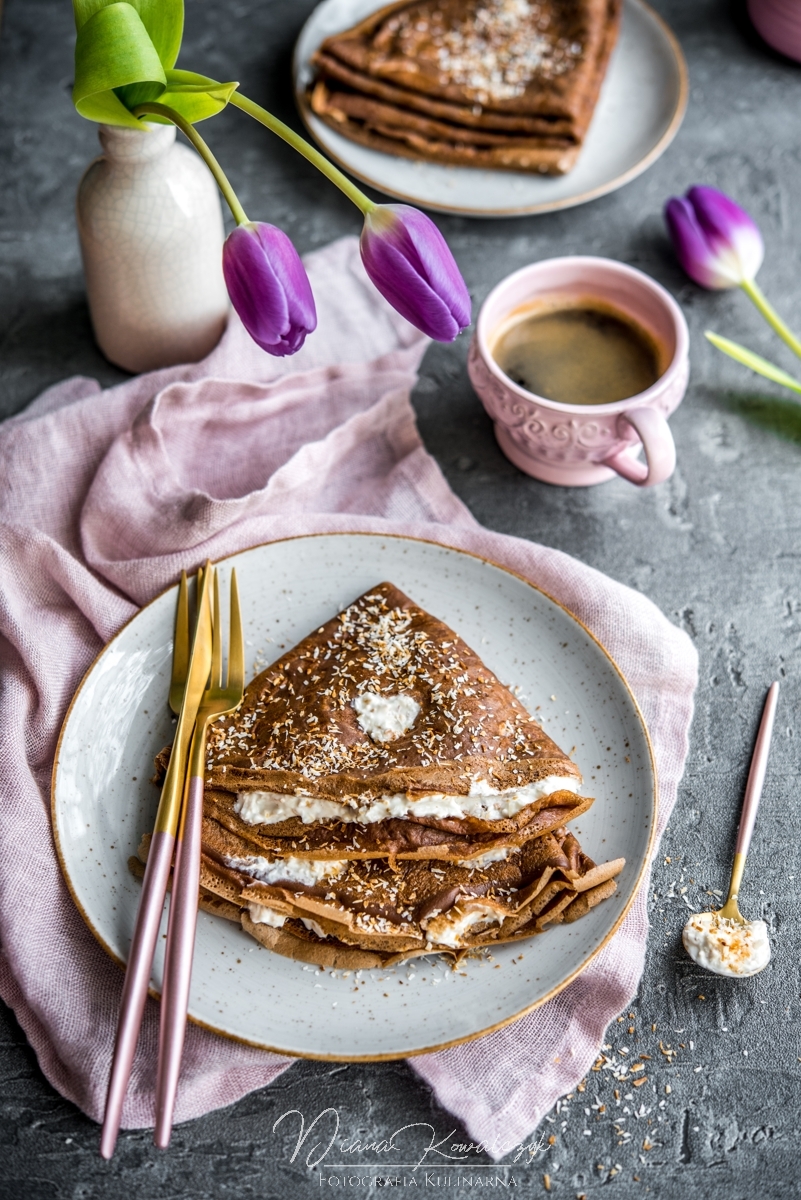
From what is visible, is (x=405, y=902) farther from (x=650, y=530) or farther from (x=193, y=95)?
(x=193, y=95)

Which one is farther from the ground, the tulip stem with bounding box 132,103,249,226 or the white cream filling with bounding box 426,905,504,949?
the tulip stem with bounding box 132,103,249,226

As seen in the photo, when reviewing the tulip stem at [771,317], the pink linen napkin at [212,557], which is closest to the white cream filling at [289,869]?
the pink linen napkin at [212,557]

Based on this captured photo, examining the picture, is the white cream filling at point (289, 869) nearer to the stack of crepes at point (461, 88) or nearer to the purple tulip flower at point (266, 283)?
the purple tulip flower at point (266, 283)

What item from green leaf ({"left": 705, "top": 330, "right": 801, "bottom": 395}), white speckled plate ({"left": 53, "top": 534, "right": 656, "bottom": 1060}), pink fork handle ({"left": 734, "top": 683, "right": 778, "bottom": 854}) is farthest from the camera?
green leaf ({"left": 705, "top": 330, "right": 801, "bottom": 395})

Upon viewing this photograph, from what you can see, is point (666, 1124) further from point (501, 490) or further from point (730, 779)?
point (501, 490)

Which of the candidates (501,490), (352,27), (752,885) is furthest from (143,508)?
(352,27)

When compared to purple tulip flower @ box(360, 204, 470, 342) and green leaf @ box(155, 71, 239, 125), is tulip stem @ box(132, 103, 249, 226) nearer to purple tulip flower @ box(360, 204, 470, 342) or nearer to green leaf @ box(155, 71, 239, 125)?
green leaf @ box(155, 71, 239, 125)

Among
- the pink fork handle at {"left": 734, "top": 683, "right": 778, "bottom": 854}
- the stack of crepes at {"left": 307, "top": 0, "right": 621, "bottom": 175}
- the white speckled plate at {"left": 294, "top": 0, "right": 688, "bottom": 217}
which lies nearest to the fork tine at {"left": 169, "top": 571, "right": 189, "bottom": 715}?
the pink fork handle at {"left": 734, "top": 683, "right": 778, "bottom": 854}
